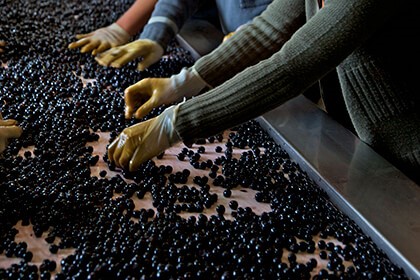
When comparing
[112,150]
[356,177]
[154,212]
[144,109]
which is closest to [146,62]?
[144,109]

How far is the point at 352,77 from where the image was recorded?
1.55 m

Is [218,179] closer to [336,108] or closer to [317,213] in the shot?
[317,213]

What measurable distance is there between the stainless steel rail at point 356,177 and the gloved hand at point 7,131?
0.86 metres

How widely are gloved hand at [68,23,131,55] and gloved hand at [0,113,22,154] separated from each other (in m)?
0.77

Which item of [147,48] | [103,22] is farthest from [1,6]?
[147,48]

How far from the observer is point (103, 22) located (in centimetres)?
294

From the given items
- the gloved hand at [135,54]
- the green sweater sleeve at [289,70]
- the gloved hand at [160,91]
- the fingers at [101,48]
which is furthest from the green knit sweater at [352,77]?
the fingers at [101,48]

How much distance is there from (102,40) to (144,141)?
3.65 ft

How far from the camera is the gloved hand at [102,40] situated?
247 centimetres

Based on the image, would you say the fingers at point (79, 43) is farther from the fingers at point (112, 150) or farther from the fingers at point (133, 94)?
the fingers at point (112, 150)

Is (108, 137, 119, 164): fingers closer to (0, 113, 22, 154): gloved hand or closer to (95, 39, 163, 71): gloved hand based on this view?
(0, 113, 22, 154): gloved hand

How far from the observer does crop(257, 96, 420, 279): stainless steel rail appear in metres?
1.26

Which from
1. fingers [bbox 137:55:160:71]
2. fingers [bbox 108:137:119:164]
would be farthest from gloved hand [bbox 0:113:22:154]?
fingers [bbox 137:55:160:71]

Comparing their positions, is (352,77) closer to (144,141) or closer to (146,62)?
(144,141)
